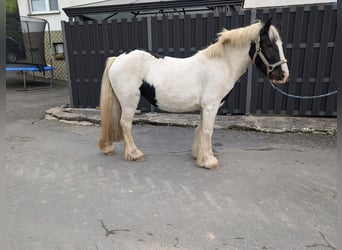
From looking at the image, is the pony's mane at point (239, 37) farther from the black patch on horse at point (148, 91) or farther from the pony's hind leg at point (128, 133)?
the pony's hind leg at point (128, 133)

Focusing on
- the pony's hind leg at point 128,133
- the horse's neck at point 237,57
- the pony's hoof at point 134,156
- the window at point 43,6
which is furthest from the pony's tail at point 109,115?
the window at point 43,6

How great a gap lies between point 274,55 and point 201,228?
1861mm

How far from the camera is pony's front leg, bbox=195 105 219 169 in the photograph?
279cm

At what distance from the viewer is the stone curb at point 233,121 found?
4129mm

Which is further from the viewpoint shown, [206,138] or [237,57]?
[206,138]

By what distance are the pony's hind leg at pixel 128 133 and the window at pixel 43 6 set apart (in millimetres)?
9487

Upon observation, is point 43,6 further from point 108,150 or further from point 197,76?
point 197,76

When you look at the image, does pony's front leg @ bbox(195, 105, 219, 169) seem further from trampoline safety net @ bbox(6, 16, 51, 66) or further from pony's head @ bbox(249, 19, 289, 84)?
trampoline safety net @ bbox(6, 16, 51, 66)

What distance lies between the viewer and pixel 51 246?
175 cm

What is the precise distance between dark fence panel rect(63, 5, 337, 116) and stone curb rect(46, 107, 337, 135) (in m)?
0.22

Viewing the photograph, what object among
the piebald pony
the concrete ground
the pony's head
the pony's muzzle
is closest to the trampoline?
the concrete ground

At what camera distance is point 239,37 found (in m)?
2.61

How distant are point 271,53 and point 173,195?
5.84 feet

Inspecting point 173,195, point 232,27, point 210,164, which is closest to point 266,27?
point 210,164
